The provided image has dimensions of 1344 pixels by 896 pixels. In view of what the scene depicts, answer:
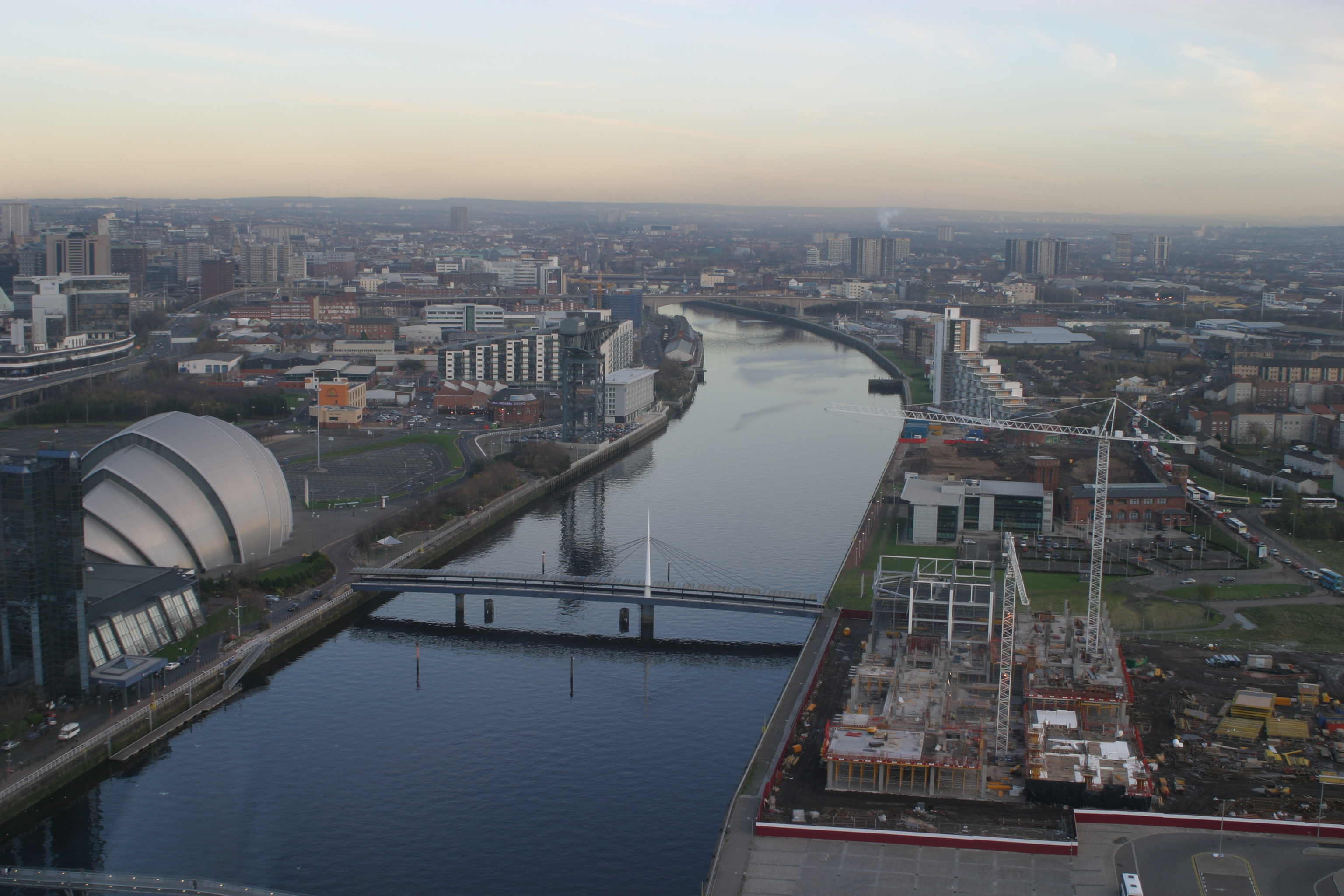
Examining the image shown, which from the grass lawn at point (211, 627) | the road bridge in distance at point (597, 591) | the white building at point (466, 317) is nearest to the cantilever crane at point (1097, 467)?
the road bridge in distance at point (597, 591)

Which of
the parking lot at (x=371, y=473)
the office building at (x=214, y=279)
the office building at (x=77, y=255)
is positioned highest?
the office building at (x=77, y=255)

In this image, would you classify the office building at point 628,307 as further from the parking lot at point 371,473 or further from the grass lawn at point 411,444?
the parking lot at point 371,473

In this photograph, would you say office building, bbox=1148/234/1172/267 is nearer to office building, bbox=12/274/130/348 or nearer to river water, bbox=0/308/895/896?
office building, bbox=12/274/130/348

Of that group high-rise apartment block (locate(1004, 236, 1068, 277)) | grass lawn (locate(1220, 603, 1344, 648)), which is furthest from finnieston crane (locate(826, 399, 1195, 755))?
high-rise apartment block (locate(1004, 236, 1068, 277))

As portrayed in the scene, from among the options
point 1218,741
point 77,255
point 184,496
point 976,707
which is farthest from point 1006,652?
point 77,255

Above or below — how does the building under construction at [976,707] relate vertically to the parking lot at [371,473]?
below
